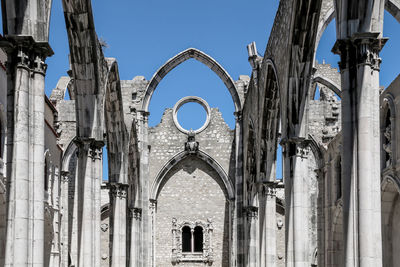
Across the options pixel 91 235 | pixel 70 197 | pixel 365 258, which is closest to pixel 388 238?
pixel 91 235

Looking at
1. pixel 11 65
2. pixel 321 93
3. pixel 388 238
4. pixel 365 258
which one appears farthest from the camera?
pixel 321 93

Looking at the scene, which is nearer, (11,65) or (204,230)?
(11,65)

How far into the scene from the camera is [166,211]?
92.5ft

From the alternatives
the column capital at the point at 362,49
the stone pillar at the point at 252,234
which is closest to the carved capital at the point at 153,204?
the stone pillar at the point at 252,234

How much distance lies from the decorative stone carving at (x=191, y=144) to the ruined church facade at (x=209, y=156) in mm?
51

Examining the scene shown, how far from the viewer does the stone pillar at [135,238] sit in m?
24.6

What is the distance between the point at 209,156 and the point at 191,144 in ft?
2.86

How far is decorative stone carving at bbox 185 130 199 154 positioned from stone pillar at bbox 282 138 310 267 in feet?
41.5

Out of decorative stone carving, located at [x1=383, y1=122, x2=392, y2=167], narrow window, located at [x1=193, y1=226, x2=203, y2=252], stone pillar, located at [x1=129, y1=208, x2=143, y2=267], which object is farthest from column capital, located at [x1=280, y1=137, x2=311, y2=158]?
narrow window, located at [x1=193, y1=226, x2=203, y2=252]

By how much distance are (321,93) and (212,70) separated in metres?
6.05

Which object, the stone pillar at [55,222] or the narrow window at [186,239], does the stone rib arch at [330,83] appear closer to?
the narrow window at [186,239]

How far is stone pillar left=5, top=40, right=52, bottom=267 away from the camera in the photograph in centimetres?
985

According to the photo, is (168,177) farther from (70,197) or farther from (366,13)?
(366,13)

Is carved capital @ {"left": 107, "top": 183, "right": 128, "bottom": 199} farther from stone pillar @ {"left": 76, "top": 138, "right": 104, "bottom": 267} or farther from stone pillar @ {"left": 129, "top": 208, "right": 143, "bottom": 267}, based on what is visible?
stone pillar @ {"left": 76, "top": 138, "right": 104, "bottom": 267}
